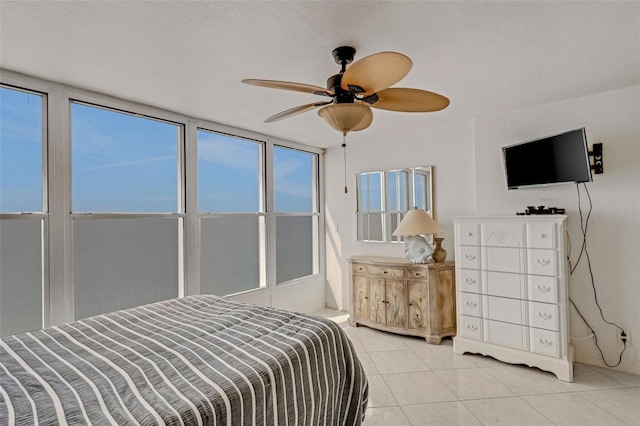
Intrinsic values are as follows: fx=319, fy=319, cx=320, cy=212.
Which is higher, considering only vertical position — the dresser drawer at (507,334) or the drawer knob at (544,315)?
the drawer knob at (544,315)

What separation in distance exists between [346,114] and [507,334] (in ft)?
8.27

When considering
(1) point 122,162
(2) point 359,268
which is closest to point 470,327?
(2) point 359,268

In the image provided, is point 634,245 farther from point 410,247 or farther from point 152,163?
point 152,163

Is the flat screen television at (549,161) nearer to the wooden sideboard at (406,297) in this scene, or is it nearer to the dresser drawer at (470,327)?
the wooden sideboard at (406,297)

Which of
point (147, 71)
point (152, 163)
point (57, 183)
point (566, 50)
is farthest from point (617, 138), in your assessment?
point (57, 183)

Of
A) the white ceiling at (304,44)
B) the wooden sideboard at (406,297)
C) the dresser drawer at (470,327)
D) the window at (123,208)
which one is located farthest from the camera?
the wooden sideboard at (406,297)

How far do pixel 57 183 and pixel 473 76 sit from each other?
3225mm

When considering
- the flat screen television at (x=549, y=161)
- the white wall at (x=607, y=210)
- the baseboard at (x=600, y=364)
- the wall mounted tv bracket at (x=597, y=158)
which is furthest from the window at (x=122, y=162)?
the baseboard at (x=600, y=364)

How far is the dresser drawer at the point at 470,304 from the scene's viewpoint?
3045 millimetres

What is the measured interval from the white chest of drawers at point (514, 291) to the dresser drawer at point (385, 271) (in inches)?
25.3

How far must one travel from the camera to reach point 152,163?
3.03 meters

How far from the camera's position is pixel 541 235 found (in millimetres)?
2705

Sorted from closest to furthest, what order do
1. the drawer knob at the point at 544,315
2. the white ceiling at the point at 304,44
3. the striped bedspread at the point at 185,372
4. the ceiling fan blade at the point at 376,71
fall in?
the striped bedspread at the point at 185,372 < the ceiling fan blade at the point at 376,71 < the white ceiling at the point at 304,44 < the drawer knob at the point at 544,315

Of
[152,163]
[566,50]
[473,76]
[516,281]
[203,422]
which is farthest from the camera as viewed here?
[152,163]
